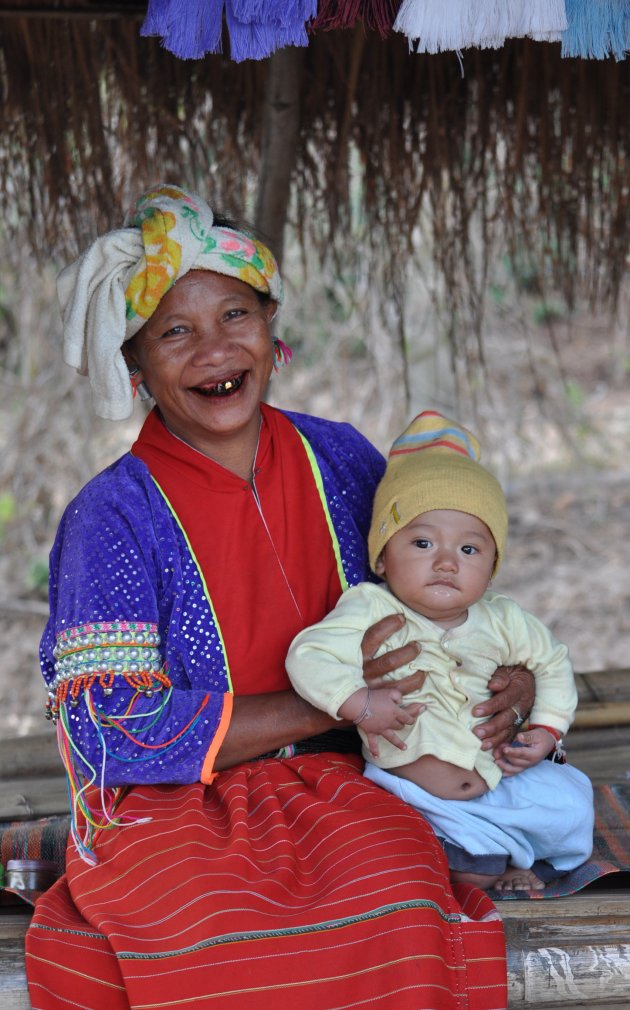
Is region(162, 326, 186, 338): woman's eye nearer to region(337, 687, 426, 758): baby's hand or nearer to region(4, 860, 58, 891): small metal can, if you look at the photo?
region(337, 687, 426, 758): baby's hand

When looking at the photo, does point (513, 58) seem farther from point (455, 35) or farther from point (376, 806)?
point (376, 806)

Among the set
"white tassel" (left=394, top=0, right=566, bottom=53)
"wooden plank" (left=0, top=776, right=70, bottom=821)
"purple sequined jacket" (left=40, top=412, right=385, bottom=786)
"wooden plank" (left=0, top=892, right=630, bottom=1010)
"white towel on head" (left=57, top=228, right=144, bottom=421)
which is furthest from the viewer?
"wooden plank" (left=0, top=776, right=70, bottom=821)

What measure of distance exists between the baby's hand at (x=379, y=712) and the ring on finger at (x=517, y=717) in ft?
0.75

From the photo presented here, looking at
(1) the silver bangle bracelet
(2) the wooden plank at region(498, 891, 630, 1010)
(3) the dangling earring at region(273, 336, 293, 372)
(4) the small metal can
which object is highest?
(3) the dangling earring at region(273, 336, 293, 372)

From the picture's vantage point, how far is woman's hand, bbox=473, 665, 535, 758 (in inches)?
85.4

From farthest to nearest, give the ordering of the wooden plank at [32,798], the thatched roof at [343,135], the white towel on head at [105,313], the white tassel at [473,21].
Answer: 1. the thatched roof at [343,135]
2. the wooden plank at [32,798]
3. the white towel on head at [105,313]
4. the white tassel at [473,21]

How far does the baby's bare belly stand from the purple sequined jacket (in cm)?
39

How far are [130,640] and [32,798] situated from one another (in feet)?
2.97

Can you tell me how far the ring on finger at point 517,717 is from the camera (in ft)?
7.28

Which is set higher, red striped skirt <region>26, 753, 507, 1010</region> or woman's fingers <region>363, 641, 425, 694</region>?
woman's fingers <region>363, 641, 425, 694</region>

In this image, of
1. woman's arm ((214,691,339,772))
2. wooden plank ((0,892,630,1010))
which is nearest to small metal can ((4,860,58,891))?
wooden plank ((0,892,630,1010))

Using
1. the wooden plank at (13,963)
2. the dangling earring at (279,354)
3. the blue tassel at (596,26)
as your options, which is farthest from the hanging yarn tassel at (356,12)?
the wooden plank at (13,963)

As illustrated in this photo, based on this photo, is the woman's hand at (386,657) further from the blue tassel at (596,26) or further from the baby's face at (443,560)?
the blue tassel at (596,26)

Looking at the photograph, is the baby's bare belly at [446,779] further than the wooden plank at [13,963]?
Yes
